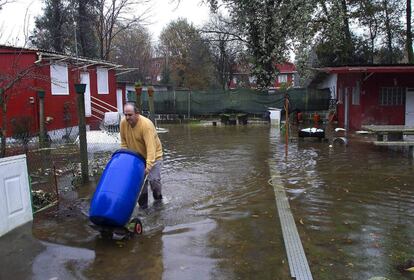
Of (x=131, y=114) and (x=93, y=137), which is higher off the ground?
(x=131, y=114)

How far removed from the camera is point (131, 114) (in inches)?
247

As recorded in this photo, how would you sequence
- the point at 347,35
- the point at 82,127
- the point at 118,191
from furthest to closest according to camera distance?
the point at 347,35 → the point at 82,127 → the point at 118,191

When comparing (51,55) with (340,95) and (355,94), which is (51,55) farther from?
(340,95)

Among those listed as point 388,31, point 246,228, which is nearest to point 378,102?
point 388,31

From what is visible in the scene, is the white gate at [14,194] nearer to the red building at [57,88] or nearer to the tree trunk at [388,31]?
the red building at [57,88]

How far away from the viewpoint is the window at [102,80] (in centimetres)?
2311

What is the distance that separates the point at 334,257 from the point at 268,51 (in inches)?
1009

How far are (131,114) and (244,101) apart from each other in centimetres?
2233

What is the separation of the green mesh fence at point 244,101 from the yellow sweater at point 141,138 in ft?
71.7

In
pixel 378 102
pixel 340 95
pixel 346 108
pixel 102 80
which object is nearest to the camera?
pixel 378 102

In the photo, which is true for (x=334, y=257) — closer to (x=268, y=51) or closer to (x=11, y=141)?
(x=11, y=141)

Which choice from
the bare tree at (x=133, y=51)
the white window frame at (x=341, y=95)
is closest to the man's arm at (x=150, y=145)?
the white window frame at (x=341, y=95)

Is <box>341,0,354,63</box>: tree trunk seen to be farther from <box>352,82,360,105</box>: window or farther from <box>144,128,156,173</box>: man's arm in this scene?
<box>144,128,156,173</box>: man's arm

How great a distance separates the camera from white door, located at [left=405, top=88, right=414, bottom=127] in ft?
69.2
